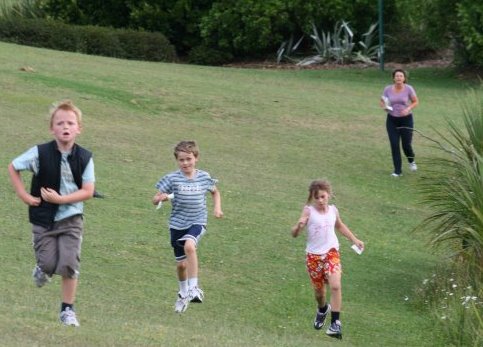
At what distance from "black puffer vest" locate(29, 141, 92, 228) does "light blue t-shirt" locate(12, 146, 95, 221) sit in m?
0.02

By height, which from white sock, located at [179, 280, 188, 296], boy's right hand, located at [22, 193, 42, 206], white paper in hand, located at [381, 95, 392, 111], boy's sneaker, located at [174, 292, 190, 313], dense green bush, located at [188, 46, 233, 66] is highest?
dense green bush, located at [188, 46, 233, 66]

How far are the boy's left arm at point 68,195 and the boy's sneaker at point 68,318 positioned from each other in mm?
774

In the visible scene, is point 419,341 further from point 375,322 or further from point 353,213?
point 353,213

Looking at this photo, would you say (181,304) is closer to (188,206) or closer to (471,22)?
(188,206)

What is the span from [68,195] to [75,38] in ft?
81.6

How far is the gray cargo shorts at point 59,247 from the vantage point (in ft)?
25.9

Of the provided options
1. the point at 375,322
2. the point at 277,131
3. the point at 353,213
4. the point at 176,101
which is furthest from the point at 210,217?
the point at 176,101

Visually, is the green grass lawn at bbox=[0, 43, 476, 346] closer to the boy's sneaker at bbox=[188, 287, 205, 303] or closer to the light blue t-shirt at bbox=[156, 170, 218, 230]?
the boy's sneaker at bbox=[188, 287, 205, 303]

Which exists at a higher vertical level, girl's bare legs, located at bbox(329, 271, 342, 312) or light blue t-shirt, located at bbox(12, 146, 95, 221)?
light blue t-shirt, located at bbox(12, 146, 95, 221)

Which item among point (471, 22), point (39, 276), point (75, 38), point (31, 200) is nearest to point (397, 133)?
point (39, 276)

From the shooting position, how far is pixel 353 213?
15.5 m

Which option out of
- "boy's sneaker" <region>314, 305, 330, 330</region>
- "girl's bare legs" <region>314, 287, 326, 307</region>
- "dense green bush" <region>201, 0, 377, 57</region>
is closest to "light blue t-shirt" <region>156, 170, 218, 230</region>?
"girl's bare legs" <region>314, 287, 326, 307</region>

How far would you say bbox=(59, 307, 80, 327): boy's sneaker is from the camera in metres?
7.81

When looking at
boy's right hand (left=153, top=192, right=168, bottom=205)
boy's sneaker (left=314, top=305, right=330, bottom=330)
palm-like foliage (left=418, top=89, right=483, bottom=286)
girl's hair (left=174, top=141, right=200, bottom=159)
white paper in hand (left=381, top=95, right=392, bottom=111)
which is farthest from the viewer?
white paper in hand (left=381, top=95, right=392, bottom=111)
